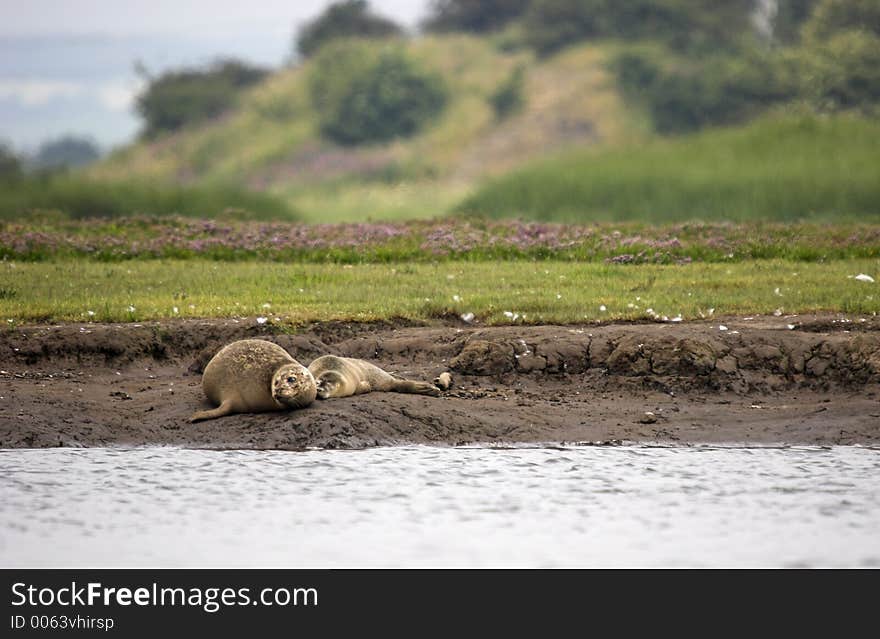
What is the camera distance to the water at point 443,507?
9367mm

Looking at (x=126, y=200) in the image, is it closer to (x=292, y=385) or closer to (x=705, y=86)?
(x=705, y=86)

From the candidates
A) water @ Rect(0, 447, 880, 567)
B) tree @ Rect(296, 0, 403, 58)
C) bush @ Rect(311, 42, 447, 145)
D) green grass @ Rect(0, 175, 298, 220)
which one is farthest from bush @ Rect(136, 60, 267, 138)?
water @ Rect(0, 447, 880, 567)

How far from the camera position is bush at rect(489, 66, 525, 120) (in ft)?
118

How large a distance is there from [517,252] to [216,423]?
31.6 feet

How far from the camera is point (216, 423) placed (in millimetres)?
12781

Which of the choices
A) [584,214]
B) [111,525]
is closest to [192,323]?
[111,525]

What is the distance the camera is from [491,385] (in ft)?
46.4

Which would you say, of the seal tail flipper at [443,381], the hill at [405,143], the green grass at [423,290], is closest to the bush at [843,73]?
A: the hill at [405,143]

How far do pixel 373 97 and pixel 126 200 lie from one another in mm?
11475

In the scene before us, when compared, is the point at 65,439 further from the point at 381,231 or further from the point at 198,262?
the point at 381,231

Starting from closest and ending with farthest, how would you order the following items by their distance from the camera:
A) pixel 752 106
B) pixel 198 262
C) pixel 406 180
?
1. pixel 198 262
2. pixel 406 180
3. pixel 752 106

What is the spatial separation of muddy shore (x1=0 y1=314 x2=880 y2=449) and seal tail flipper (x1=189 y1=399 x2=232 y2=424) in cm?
6

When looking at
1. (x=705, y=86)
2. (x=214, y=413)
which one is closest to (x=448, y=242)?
(x=214, y=413)

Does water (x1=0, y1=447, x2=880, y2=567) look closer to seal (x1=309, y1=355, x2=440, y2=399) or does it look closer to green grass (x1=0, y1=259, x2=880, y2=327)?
seal (x1=309, y1=355, x2=440, y2=399)
